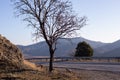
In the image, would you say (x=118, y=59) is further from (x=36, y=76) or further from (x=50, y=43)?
(x=36, y=76)

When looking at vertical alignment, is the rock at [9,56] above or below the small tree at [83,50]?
below

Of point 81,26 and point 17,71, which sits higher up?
point 81,26

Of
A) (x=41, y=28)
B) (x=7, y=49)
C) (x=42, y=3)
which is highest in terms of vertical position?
(x=42, y=3)

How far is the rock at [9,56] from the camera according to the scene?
23.0 m

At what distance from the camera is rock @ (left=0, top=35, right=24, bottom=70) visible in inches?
906

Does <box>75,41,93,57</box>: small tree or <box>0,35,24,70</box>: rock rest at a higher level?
<box>75,41,93,57</box>: small tree

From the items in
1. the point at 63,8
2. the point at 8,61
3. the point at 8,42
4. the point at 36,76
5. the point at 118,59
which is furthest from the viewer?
the point at 118,59

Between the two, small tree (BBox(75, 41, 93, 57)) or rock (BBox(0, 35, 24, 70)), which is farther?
small tree (BBox(75, 41, 93, 57))

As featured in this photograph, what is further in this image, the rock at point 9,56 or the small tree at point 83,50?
the small tree at point 83,50

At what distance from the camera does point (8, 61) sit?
23438 millimetres

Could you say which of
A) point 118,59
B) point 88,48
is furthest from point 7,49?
point 88,48

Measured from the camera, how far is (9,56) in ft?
80.3

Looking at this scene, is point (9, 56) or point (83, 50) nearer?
point (9, 56)

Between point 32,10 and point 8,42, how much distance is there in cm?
300
